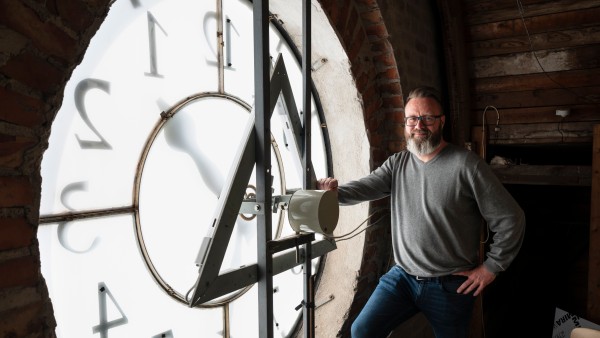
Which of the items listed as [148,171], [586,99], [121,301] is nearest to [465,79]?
[586,99]

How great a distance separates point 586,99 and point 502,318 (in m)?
2.31

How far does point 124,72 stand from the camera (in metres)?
1.34

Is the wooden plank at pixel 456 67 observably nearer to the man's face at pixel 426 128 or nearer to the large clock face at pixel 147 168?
the man's face at pixel 426 128

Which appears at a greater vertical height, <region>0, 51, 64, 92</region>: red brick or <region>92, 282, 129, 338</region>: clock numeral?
<region>0, 51, 64, 92</region>: red brick

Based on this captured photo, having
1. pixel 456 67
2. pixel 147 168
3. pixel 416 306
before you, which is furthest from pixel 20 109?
pixel 456 67

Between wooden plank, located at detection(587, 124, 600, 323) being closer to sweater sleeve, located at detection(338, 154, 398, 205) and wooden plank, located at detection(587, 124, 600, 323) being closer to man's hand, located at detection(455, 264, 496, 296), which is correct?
man's hand, located at detection(455, 264, 496, 296)

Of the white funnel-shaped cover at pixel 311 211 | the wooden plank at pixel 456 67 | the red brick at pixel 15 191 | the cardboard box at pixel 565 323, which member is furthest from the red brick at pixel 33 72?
the cardboard box at pixel 565 323

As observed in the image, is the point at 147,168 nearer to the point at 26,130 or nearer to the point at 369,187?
the point at 26,130

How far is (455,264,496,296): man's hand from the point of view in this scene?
1708mm

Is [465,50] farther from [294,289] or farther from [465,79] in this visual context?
[294,289]

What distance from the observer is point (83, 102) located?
48.8 inches

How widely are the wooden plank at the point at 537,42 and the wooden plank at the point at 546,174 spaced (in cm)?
80

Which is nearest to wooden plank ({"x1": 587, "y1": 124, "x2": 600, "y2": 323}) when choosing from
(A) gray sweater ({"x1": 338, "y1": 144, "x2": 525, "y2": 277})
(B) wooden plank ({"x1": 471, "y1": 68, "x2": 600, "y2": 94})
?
(B) wooden plank ({"x1": 471, "y1": 68, "x2": 600, "y2": 94})

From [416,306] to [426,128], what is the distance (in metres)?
0.79
